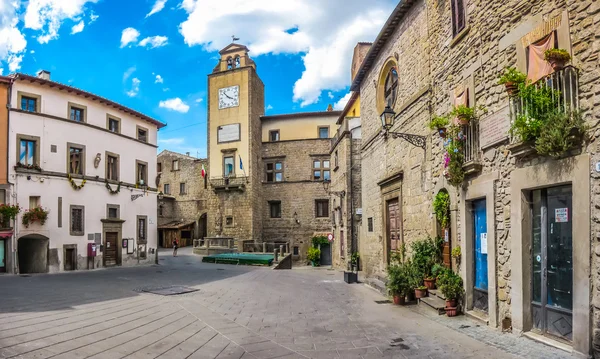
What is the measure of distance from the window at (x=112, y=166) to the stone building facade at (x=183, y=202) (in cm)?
1890

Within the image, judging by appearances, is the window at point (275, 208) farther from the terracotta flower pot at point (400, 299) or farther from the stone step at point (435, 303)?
the stone step at point (435, 303)

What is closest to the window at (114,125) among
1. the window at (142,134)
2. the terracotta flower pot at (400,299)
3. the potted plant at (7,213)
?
the window at (142,134)

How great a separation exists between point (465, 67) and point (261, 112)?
1221 inches

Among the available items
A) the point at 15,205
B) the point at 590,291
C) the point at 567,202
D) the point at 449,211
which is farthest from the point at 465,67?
the point at 15,205

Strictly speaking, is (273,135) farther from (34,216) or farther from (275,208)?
(34,216)

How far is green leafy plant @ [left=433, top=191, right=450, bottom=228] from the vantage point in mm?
9953

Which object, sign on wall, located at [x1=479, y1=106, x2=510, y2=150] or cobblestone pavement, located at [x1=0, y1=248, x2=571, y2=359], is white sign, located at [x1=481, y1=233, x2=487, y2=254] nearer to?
cobblestone pavement, located at [x1=0, y1=248, x2=571, y2=359]

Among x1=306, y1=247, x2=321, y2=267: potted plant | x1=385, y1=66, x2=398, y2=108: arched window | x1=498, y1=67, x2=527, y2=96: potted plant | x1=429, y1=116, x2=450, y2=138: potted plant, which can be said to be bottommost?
x1=306, y1=247, x2=321, y2=267: potted plant

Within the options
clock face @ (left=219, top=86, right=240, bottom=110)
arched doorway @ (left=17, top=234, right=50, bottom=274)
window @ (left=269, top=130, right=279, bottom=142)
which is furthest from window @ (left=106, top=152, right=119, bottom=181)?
window @ (left=269, top=130, right=279, bottom=142)

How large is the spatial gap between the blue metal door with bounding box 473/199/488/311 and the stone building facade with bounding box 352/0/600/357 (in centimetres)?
3

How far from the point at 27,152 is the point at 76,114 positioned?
10.9 feet

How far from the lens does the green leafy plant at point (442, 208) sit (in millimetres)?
9953

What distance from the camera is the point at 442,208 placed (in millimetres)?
10070

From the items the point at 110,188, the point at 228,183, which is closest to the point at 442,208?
the point at 110,188
